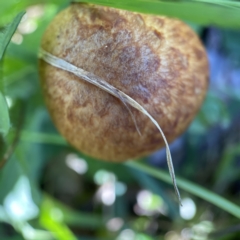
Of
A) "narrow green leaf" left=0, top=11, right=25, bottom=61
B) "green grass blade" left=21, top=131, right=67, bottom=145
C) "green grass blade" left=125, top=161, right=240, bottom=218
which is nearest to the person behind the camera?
"narrow green leaf" left=0, top=11, right=25, bottom=61

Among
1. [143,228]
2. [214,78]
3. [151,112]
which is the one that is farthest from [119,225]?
[151,112]

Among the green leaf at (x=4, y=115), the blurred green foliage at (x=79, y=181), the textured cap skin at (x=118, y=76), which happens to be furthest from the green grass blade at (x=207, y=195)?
the green leaf at (x=4, y=115)

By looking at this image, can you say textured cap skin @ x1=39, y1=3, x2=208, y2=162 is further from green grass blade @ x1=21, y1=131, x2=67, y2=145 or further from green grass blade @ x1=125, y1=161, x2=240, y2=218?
green grass blade @ x1=21, y1=131, x2=67, y2=145

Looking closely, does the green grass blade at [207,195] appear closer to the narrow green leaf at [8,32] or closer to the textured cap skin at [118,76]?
the textured cap skin at [118,76]

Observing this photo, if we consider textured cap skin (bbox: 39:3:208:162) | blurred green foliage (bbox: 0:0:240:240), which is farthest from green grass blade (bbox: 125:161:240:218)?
textured cap skin (bbox: 39:3:208:162)

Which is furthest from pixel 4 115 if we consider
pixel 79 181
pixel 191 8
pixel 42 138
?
pixel 79 181
